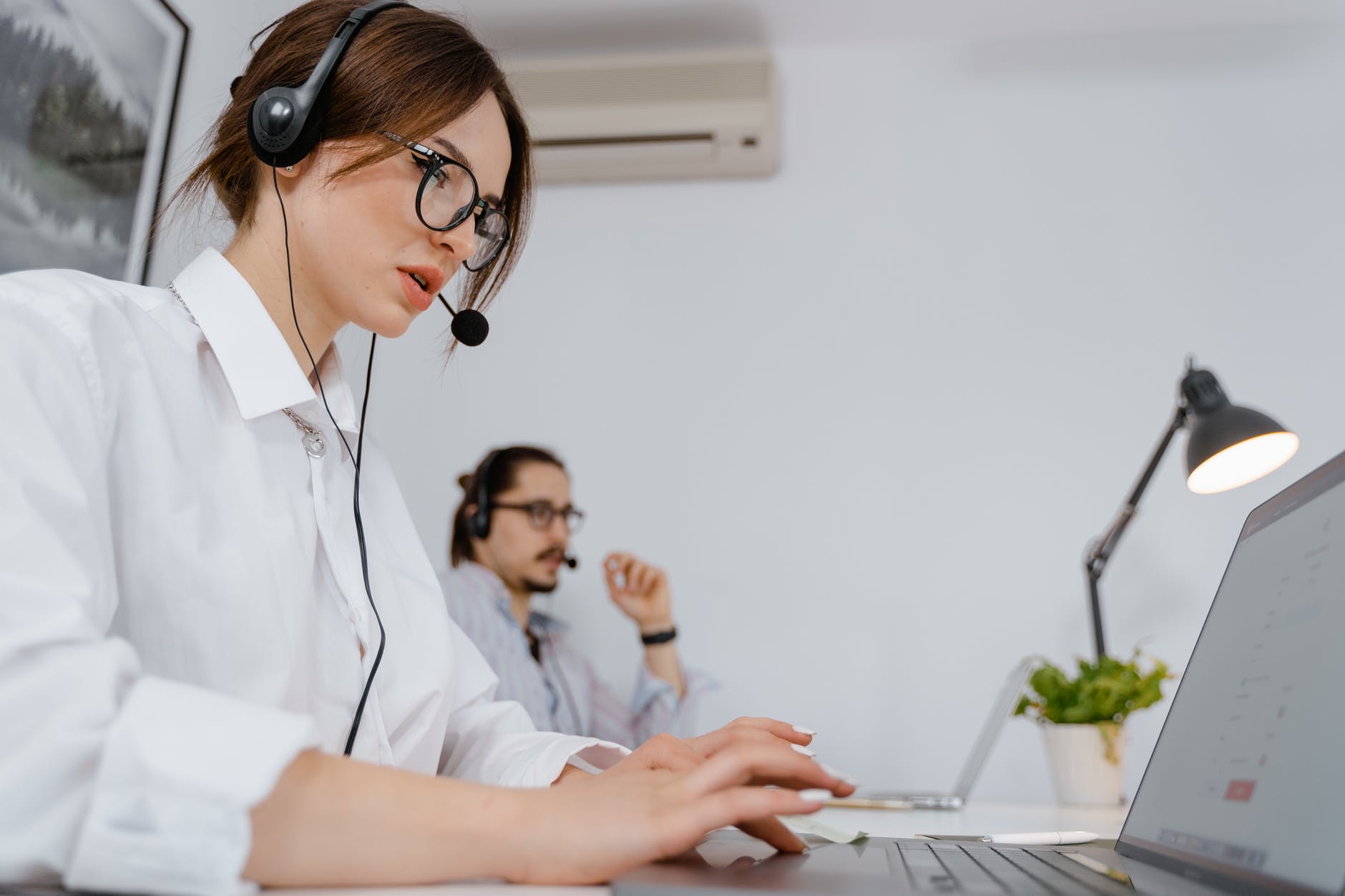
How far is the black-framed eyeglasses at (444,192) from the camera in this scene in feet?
2.99

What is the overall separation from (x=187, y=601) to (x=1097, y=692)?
1557mm

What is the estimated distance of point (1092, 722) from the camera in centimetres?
174

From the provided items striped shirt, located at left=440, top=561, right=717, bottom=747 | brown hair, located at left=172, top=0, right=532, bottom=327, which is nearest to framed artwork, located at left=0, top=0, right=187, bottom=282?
brown hair, located at left=172, top=0, right=532, bottom=327

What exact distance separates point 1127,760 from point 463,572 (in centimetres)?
155

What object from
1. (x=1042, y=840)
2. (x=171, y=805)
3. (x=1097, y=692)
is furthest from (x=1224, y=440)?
(x=171, y=805)

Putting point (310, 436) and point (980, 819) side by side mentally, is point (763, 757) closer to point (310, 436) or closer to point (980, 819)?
point (310, 436)

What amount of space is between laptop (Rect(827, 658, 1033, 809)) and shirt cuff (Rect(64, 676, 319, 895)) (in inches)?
42.6

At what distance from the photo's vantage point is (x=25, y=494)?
1.62 feet

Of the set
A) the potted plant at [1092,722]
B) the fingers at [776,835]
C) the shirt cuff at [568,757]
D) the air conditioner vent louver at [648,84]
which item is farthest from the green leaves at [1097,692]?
the air conditioner vent louver at [648,84]

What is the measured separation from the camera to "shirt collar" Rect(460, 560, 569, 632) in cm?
223

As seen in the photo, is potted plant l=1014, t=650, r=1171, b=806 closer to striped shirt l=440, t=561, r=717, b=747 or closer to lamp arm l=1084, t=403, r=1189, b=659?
lamp arm l=1084, t=403, r=1189, b=659

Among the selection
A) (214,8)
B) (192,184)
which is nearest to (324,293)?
(192,184)

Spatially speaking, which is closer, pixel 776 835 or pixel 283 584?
pixel 776 835

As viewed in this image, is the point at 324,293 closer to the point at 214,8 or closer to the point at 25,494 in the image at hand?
the point at 25,494
